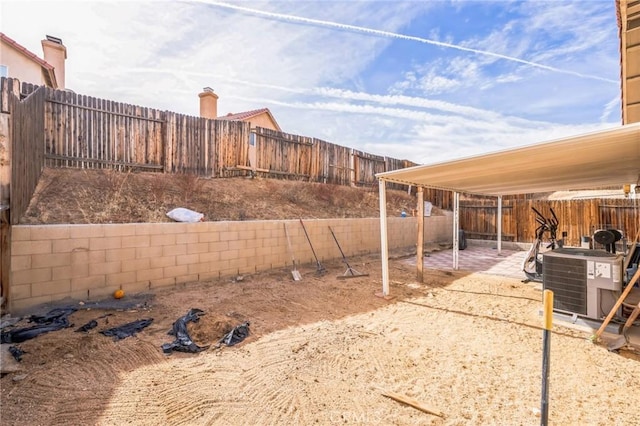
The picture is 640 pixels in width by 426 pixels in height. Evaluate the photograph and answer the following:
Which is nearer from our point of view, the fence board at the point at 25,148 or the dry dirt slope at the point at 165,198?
the fence board at the point at 25,148

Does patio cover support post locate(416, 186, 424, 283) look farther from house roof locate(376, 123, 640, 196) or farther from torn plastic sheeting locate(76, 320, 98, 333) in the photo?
torn plastic sheeting locate(76, 320, 98, 333)

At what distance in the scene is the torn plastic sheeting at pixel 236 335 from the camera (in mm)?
2995

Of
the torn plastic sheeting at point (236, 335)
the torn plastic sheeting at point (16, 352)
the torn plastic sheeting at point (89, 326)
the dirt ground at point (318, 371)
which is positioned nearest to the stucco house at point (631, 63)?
the dirt ground at point (318, 371)

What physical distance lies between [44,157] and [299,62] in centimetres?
532

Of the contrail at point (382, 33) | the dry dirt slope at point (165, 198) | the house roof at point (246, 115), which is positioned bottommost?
the dry dirt slope at point (165, 198)

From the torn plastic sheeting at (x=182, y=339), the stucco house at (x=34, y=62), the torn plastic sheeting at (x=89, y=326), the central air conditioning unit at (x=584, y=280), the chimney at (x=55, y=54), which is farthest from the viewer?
the chimney at (x=55, y=54)

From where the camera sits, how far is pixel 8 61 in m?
8.17

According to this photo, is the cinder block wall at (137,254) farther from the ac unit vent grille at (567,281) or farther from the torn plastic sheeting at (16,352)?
the ac unit vent grille at (567,281)

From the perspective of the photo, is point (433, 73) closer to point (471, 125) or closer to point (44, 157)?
point (471, 125)

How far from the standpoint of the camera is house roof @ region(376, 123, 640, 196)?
2646 mm

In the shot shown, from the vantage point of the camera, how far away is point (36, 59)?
855 cm

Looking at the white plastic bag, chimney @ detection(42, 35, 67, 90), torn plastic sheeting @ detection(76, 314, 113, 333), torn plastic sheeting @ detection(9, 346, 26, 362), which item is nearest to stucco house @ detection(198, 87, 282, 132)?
the white plastic bag

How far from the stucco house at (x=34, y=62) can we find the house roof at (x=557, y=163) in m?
11.0

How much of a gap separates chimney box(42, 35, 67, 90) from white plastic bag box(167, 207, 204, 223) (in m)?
8.57
